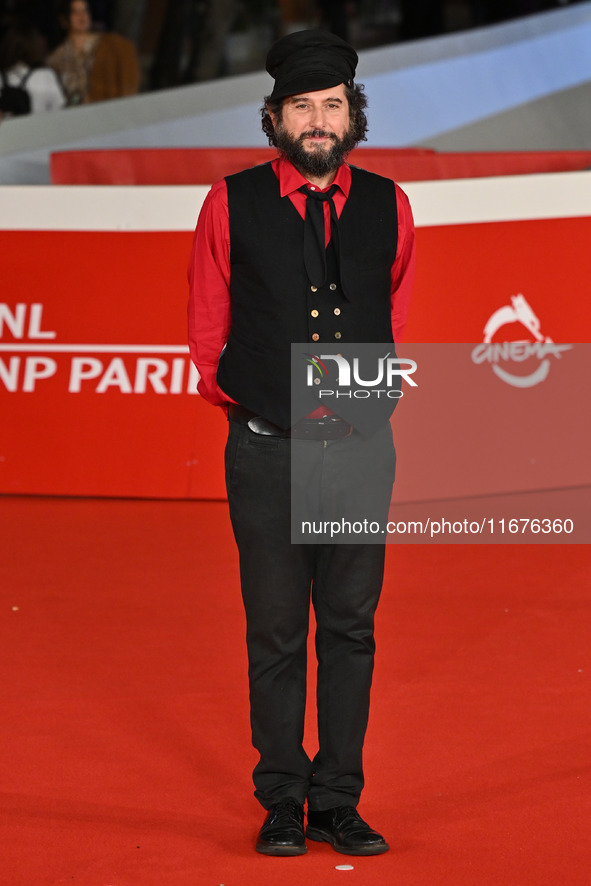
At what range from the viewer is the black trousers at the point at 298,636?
304 cm

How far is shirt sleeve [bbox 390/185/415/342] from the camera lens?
3070 mm

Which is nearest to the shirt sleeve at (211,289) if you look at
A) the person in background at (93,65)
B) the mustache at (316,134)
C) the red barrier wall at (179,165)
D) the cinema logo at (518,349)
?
the mustache at (316,134)

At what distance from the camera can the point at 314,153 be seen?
2920mm

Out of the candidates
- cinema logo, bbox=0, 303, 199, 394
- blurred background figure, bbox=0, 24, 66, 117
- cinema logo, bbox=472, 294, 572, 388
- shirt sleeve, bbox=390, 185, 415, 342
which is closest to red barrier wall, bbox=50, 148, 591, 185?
cinema logo, bbox=0, 303, 199, 394

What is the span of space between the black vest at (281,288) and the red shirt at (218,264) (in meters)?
0.02

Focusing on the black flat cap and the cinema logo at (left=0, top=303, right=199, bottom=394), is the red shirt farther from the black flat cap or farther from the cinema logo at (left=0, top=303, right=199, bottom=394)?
the cinema logo at (left=0, top=303, right=199, bottom=394)

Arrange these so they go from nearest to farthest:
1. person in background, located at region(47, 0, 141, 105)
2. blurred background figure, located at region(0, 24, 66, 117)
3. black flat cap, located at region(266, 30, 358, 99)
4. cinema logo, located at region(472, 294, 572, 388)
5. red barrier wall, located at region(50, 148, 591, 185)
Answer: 1. black flat cap, located at region(266, 30, 358, 99)
2. cinema logo, located at region(472, 294, 572, 388)
3. red barrier wall, located at region(50, 148, 591, 185)
4. blurred background figure, located at region(0, 24, 66, 117)
5. person in background, located at region(47, 0, 141, 105)

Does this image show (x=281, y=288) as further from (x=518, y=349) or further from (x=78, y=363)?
(x=78, y=363)

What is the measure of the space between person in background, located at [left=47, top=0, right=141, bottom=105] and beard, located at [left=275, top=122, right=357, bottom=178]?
8346 millimetres

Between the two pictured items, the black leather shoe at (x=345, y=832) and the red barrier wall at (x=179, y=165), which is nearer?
the black leather shoe at (x=345, y=832)

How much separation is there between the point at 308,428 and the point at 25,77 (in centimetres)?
873

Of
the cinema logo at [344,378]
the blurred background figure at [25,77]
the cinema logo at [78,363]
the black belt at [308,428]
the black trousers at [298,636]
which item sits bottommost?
the black trousers at [298,636]

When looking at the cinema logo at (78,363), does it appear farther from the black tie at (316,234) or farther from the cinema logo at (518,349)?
the black tie at (316,234)

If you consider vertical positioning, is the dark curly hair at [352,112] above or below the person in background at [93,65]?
below
